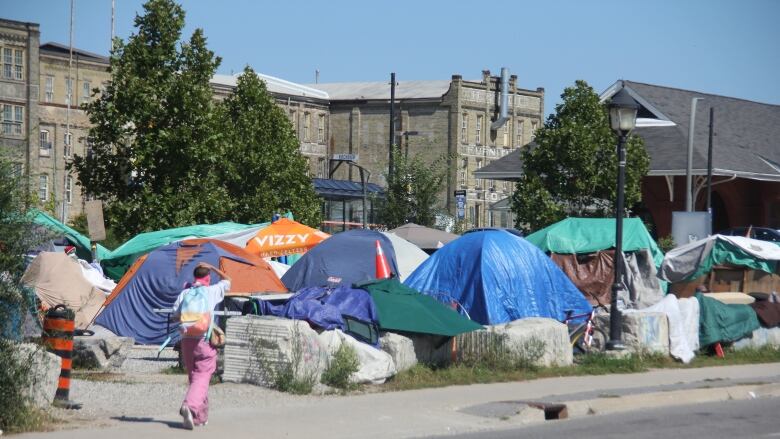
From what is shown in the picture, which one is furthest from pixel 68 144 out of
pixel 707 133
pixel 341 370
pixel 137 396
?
pixel 137 396

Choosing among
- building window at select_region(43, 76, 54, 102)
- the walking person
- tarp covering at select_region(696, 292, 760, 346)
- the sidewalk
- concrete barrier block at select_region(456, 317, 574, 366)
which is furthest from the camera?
building window at select_region(43, 76, 54, 102)

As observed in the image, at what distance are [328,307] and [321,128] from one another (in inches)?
2716

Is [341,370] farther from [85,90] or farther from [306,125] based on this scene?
[306,125]

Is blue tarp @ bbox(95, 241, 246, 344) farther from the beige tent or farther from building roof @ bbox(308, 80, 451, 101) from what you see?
building roof @ bbox(308, 80, 451, 101)

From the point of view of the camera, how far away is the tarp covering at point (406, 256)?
27.9 metres

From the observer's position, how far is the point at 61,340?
43.4 ft

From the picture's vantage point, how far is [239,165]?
38.7 m

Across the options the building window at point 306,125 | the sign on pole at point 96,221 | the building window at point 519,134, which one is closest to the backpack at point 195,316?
the sign on pole at point 96,221

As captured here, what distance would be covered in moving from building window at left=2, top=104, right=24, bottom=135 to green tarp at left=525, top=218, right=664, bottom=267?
146ft

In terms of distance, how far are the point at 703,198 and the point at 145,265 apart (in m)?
34.7

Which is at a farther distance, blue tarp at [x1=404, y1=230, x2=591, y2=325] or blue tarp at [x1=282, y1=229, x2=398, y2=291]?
blue tarp at [x1=282, y1=229, x2=398, y2=291]

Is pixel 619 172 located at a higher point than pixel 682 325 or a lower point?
higher

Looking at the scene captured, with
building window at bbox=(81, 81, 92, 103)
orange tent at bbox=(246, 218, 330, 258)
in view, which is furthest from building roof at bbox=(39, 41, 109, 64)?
orange tent at bbox=(246, 218, 330, 258)

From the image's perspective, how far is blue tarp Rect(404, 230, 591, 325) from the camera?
21.0m
